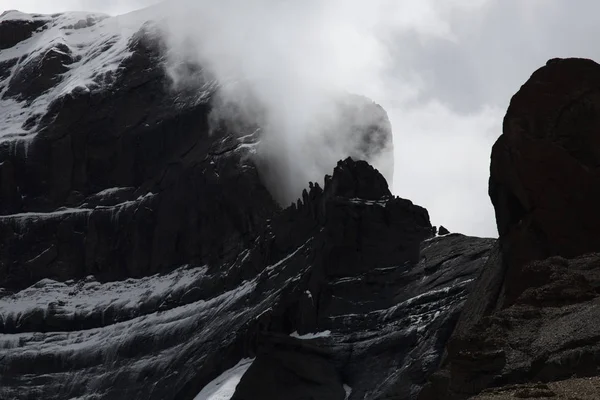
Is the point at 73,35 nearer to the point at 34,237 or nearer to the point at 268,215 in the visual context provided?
the point at 34,237

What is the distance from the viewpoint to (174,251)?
14150cm

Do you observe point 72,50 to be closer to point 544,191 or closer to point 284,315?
point 284,315

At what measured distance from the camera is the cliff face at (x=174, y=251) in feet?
302

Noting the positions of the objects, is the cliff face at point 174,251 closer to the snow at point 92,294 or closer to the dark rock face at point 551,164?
the snow at point 92,294

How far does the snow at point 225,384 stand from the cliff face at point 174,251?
798 millimetres

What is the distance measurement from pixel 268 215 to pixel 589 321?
89612 mm

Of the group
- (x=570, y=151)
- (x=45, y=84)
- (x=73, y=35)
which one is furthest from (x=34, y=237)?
(x=570, y=151)

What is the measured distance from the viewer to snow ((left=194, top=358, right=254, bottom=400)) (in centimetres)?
9481

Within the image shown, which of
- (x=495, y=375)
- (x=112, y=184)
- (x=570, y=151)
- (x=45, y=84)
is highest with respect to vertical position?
(x=45, y=84)

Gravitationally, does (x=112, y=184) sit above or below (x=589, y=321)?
above

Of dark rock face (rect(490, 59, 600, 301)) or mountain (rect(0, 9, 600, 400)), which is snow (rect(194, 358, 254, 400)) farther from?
dark rock face (rect(490, 59, 600, 301))

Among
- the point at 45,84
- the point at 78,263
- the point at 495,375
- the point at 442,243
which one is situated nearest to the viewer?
the point at 495,375

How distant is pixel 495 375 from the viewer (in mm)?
44875

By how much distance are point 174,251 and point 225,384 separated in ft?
149
